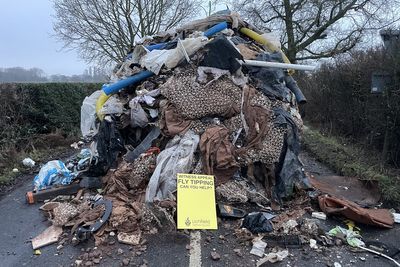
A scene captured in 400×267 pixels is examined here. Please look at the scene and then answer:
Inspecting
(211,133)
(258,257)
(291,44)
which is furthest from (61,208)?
(291,44)

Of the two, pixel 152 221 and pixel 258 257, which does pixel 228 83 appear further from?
pixel 258 257

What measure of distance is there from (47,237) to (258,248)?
2.59 meters

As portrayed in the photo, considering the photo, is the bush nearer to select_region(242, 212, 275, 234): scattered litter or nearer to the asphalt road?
the asphalt road

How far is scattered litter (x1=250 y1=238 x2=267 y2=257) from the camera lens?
3.90 meters

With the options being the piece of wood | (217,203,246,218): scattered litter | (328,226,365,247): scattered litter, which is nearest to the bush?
the piece of wood

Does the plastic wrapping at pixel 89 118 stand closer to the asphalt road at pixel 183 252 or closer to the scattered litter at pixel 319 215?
the asphalt road at pixel 183 252

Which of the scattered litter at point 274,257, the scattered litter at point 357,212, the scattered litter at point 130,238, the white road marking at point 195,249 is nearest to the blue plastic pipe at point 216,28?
the scattered litter at point 357,212

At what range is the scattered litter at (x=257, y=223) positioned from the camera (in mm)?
4367

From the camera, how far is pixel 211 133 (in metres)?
5.58

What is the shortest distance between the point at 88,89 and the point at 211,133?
7.90 metres

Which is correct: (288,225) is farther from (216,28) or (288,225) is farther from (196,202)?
(216,28)

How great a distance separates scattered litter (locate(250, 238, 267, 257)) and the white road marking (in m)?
0.61

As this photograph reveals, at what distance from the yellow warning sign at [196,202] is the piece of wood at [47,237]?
155cm

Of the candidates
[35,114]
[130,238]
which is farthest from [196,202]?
[35,114]
